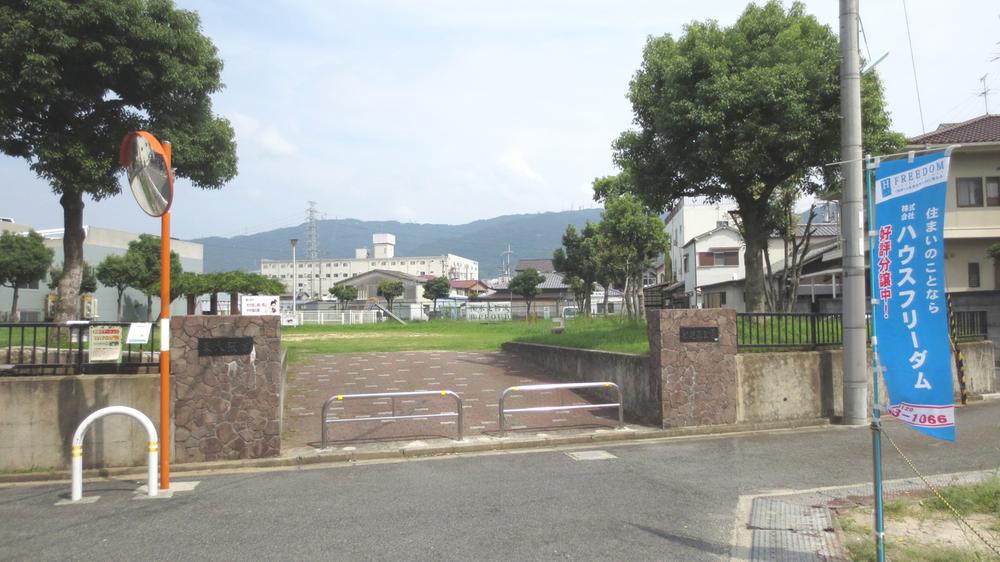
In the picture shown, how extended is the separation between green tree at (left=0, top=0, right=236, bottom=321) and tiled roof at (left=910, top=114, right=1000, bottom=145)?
24088 millimetres

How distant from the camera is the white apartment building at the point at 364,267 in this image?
117250 mm

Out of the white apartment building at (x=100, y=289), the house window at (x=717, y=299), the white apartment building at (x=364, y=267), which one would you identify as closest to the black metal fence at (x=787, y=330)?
the house window at (x=717, y=299)

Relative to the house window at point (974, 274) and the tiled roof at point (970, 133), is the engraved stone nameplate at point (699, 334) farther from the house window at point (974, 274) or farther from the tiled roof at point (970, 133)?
the house window at point (974, 274)

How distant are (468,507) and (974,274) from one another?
1003 inches

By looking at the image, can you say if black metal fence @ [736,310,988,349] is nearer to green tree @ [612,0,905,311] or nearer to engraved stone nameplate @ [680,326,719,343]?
engraved stone nameplate @ [680,326,719,343]

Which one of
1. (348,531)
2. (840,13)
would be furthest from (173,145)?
(840,13)

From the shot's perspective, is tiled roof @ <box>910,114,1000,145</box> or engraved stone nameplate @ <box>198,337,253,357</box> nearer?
engraved stone nameplate @ <box>198,337,253,357</box>

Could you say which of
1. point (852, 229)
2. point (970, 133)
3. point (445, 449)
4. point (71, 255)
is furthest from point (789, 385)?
point (970, 133)

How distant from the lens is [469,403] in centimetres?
1227

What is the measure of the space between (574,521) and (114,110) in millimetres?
10897

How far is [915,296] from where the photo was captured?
425cm

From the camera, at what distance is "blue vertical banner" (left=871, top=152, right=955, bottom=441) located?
13.5 ft

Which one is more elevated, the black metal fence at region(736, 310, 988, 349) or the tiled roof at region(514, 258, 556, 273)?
the tiled roof at region(514, 258, 556, 273)

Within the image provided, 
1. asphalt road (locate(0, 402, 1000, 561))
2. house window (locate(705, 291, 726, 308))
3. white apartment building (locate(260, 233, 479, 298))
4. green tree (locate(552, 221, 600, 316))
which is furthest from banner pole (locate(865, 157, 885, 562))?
white apartment building (locate(260, 233, 479, 298))
